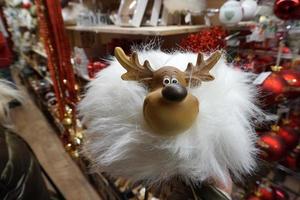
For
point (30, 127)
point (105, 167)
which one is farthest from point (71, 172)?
point (105, 167)

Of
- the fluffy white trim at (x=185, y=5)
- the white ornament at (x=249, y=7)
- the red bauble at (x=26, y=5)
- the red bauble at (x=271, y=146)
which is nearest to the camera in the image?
the red bauble at (x=271, y=146)

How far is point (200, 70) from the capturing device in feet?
1.33

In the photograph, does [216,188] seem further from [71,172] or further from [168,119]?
[71,172]

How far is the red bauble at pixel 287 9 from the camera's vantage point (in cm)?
59

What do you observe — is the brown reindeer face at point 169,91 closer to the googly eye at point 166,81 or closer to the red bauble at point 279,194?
the googly eye at point 166,81

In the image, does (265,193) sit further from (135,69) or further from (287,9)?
(135,69)

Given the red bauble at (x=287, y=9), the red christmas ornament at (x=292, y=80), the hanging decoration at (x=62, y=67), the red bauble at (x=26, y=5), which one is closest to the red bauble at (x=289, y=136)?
the red christmas ornament at (x=292, y=80)

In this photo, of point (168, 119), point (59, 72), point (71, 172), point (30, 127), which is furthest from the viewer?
point (30, 127)

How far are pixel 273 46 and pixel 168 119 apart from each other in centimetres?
63

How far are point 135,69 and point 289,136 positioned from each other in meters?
0.55

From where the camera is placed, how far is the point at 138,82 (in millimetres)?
414

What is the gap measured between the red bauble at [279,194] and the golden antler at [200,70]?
24.8 inches

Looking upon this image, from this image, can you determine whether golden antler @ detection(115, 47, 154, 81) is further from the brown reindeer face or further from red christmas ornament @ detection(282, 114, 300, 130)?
red christmas ornament @ detection(282, 114, 300, 130)

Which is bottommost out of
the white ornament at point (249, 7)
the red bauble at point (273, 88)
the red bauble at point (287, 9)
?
the red bauble at point (273, 88)
